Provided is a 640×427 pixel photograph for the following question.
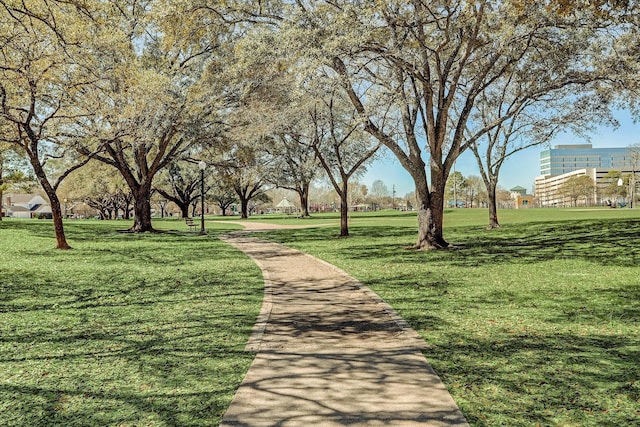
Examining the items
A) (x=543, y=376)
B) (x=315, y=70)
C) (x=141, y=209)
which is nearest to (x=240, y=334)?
(x=543, y=376)

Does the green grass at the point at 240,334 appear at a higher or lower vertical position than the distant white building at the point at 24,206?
lower

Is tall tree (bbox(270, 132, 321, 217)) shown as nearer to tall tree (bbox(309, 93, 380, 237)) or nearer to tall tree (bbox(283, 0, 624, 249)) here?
tall tree (bbox(309, 93, 380, 237))

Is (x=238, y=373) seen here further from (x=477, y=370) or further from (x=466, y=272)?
(x=466, y=272)

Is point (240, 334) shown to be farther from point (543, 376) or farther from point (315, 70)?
point (315, 70)

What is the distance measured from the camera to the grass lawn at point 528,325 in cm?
402

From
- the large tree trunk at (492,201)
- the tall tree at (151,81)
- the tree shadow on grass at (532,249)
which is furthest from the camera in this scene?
the large tree trunk at (492,201)

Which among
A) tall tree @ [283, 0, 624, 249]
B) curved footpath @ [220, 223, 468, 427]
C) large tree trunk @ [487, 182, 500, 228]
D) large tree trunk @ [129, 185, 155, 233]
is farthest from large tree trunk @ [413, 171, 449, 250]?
large tree trunk @ [129, 185, 155, 233]

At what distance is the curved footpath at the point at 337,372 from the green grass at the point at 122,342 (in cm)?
28

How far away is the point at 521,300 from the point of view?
8.43 meters

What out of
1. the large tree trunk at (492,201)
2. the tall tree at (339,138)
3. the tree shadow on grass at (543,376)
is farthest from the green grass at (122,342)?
the large tree trunk at (492,201)

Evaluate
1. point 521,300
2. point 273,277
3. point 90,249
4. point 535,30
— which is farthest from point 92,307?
point 535,30

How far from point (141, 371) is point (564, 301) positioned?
696 centimetres

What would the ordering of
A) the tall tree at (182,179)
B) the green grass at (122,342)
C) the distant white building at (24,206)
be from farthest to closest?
the distant white building at (24,206)
the tall tree at (182,179)
the green grass at (122,342)

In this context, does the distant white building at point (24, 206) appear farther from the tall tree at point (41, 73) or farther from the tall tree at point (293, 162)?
the tall tree at point (41, 73)
